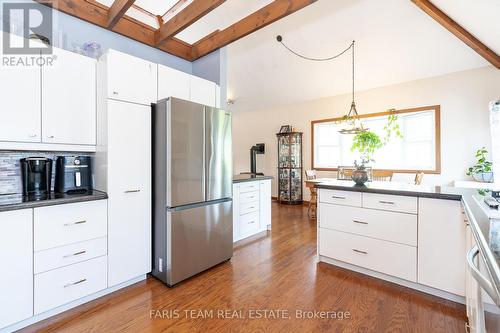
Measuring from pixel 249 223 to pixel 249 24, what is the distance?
2.76 meters

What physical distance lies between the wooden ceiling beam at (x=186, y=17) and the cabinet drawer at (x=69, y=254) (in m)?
2.37

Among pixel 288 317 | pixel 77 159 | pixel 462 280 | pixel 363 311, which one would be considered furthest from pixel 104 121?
pixel 462 280

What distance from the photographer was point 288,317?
1815mm

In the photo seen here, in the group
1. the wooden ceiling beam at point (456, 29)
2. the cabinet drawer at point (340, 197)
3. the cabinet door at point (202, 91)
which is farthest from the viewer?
the wooden ceiling beam at point (456, 29)

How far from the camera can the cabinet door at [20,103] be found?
1786mm

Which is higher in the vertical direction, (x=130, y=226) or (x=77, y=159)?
(x=77, y=159)

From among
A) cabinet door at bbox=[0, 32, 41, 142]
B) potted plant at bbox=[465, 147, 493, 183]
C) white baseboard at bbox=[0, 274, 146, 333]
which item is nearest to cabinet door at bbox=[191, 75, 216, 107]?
cabinet door at bbox=[0, 32, 41, 142]

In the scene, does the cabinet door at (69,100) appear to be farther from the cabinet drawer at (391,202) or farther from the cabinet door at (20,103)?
the cabinet drawer at (391,202)

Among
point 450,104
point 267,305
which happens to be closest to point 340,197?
point 267,305

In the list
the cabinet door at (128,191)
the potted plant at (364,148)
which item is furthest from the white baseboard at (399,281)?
the cabinet door at (128,191)

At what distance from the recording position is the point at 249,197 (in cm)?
365

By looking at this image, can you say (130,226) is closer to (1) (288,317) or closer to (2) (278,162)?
(1) (288,317)

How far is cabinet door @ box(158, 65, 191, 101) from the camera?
248 centimetres

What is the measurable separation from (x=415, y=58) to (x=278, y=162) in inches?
149
